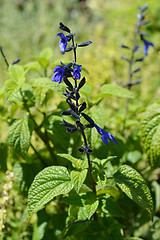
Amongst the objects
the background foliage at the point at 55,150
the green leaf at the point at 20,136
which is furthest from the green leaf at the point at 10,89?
the green leaf at the point at 20,136

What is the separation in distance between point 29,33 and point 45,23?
79 centimetres

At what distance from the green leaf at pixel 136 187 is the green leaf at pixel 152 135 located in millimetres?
324

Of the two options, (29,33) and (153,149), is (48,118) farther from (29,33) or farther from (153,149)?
(29,33)

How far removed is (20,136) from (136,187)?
87cm

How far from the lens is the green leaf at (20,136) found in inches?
62.9

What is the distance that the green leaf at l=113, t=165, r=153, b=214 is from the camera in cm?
133

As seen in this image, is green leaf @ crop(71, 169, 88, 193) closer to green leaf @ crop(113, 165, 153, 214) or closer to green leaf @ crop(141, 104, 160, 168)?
green leaf @ crop(113, 165, 153, 214)

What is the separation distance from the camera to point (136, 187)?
1.36 metres

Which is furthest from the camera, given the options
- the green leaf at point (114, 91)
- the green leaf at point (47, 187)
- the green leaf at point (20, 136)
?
the green leaf at point (114, 91)

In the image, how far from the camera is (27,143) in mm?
1595

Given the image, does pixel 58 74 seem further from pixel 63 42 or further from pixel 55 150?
pixel 55 150

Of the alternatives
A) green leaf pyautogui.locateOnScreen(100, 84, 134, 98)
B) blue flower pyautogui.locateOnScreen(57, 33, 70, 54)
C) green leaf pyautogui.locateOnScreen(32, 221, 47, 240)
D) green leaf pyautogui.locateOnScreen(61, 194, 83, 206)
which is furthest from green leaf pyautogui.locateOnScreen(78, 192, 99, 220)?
blue flower pyautogui.locateOnScreen(57, 33, 70, 54)

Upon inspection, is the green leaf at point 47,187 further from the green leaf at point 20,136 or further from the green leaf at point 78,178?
the green leaf at point 20,136

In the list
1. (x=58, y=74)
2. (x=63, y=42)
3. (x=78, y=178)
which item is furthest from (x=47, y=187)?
(x=63, y=42)
